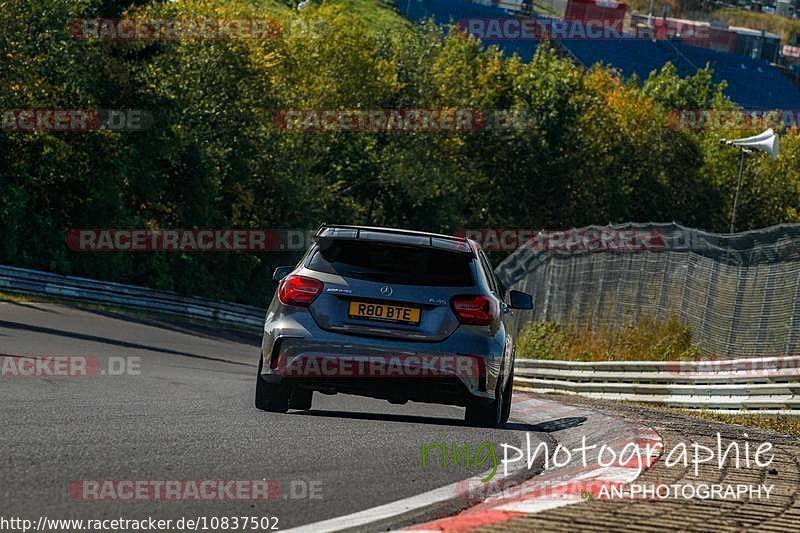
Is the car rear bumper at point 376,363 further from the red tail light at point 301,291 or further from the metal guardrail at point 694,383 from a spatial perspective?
the metal guardrail at point 694,383

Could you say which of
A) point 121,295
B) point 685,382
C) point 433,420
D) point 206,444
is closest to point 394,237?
point 433,420

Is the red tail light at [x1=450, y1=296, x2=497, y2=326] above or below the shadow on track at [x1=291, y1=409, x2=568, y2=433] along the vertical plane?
above

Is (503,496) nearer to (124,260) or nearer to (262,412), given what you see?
(262,412)

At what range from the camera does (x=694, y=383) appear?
19.3 meters

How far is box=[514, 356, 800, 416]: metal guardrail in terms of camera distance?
16406 millimetres

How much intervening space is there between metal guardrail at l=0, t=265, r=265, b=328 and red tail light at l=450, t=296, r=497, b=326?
95.4 feet

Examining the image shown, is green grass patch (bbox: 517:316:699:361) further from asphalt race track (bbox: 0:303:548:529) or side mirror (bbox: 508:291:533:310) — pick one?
side mirror (bbox: 508:291:533:310)

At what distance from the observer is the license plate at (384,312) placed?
36.4ft

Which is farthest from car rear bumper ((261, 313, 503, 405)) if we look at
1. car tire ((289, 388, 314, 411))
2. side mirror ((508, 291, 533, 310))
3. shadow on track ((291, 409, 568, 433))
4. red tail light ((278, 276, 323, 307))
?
side mirror ((508, 291, 533, 310))

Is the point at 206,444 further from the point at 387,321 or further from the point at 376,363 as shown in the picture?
the point at 387,321

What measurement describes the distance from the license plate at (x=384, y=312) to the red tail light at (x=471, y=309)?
308 millimetres

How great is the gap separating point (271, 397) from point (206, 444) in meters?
2.66

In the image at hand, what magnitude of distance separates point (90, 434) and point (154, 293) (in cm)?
3705

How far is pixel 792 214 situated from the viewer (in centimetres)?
9444
